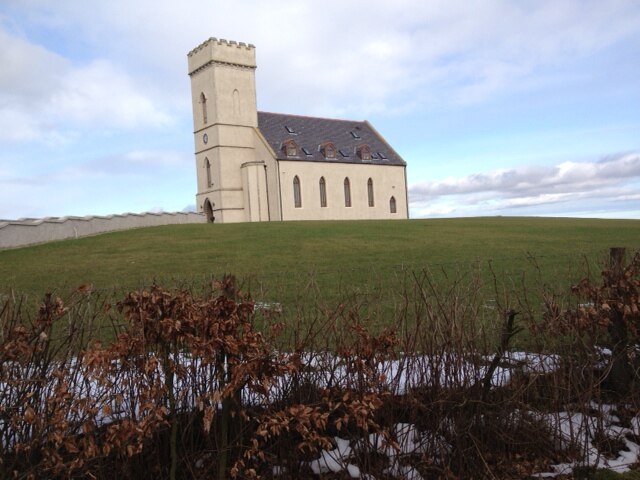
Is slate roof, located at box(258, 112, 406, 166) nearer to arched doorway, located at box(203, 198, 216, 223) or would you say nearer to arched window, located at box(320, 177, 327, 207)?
arched window, located at box(320, 177, 327, 207)

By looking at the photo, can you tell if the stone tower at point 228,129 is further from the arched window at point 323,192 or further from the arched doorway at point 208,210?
the arched window at point 323,192

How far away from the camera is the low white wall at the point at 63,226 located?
28.5 meters

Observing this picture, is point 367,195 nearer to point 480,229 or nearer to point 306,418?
point 480,229

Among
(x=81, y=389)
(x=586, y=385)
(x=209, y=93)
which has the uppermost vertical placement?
(x=209, y=93)

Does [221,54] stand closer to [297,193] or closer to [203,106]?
[203,106]

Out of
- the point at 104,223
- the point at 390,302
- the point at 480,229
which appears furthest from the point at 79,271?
the point at 480,229

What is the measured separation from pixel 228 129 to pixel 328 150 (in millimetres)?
9720

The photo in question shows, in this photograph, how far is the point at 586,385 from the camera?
6.18 m

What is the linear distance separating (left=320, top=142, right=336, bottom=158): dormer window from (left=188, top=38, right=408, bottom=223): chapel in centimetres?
9

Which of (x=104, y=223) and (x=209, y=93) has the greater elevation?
(x=209, y=93)

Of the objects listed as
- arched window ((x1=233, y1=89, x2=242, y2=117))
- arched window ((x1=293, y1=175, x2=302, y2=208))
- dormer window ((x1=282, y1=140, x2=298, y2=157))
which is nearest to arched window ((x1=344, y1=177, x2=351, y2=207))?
arched window ((x1=293, y1=175, x2=302, y2=208))

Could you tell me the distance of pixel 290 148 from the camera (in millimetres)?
55188

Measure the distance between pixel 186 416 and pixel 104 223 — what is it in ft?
108

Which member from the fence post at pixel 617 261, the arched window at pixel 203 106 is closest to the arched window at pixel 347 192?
the arched window at pixel 203 106
